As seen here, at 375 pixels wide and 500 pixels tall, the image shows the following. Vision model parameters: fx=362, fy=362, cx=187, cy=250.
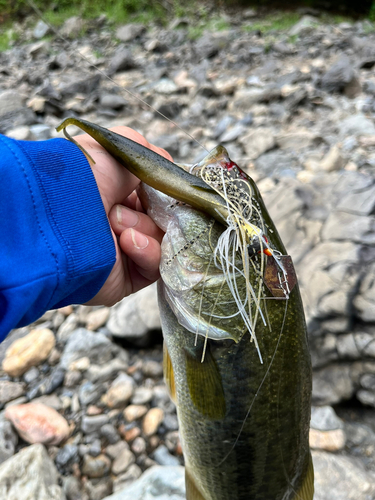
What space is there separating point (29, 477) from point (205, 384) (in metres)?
1.38

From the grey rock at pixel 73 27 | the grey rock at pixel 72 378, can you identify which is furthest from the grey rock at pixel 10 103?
the grey rock at pixel 73 27

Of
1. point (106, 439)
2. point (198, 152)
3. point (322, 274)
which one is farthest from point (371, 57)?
point (106, 439)

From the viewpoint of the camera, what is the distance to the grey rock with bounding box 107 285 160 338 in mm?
3312

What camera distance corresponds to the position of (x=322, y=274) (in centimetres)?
312

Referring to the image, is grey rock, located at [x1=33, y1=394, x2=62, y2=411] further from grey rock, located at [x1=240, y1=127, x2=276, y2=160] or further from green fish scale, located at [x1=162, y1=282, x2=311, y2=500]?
grey rock, located at [x1=240, y1=127, x2=276, y2=160]

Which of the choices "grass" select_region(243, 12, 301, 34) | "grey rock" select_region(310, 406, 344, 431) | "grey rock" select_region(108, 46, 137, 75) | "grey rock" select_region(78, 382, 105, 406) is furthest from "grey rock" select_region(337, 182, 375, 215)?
"grass" select_region(243, 12, 301, 34)

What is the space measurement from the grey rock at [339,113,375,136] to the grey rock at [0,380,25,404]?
569cm

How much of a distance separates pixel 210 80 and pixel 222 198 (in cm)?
802

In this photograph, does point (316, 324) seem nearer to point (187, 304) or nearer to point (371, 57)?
point (187, 304)

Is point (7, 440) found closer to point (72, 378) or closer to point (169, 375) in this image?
point (72, 378)

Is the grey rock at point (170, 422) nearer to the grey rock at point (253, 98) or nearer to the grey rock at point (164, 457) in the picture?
the grey rock at point (164, 457)

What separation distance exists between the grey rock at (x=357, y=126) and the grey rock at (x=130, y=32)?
30.4 ft

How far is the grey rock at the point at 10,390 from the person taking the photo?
115 inches

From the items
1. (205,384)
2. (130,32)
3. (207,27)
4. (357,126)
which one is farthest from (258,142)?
(207,27)
